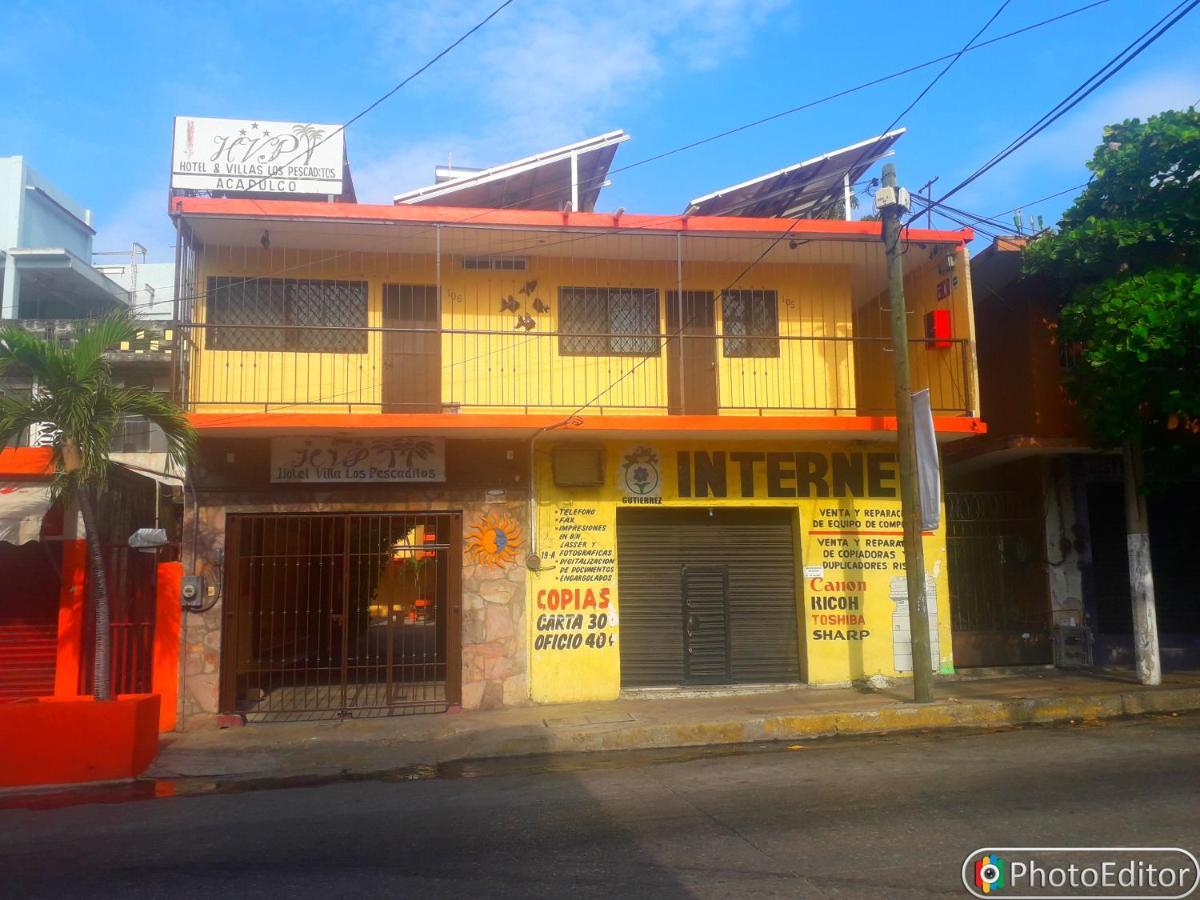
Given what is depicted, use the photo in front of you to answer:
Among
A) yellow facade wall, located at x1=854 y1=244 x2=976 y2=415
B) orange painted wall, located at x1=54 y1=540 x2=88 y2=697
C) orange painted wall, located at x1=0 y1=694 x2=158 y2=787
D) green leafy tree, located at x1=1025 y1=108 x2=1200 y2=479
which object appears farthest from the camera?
yellow facade wall, located at x1=854 y1=244 x2=976 y2=415

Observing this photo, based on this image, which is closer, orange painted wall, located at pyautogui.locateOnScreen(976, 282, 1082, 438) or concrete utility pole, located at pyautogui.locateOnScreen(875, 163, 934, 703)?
concrete utility pole, located at pyautogui.locateOnScreen(875, 163, 934, 703)

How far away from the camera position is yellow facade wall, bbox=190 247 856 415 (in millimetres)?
11344

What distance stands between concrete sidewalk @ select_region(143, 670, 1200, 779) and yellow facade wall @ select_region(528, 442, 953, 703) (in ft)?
1.98

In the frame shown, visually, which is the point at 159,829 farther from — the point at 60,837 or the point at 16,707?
the point at 16,707

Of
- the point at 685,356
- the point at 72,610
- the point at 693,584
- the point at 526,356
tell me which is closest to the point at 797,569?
the point at 693,584

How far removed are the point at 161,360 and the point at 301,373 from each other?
4152 mm

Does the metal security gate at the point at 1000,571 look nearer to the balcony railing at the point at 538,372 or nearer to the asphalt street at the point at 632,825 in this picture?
the balcony railing at the point at 538,372

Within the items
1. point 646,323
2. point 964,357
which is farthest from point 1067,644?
point 646,323

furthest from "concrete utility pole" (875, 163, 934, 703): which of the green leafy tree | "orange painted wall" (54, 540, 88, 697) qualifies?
"orange painted wall" (54, 540, 88, 697)

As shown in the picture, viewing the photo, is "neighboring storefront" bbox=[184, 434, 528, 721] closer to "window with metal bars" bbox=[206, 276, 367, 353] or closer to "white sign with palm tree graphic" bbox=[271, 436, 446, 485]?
"white sign with palm tree graphic" bbox=[271, 436, 446, 485]

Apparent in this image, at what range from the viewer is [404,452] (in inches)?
435

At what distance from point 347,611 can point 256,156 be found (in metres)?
6.10

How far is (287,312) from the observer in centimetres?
1166

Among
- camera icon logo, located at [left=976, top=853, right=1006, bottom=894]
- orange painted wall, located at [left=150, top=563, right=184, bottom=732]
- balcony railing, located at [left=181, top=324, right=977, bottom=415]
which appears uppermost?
balcony railing, located at [left=181, top=324, right=977, bottom=415]
